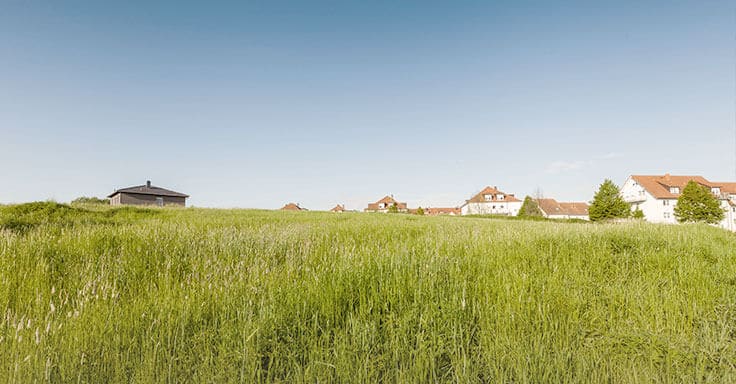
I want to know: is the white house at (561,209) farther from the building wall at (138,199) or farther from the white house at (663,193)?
the building wall at (138,199)

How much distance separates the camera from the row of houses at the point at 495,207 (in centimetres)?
7881

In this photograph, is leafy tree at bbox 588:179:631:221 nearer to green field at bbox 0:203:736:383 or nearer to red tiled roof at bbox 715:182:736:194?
red tiled roof at bbox 715:182:736:194

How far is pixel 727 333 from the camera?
9.23 ft

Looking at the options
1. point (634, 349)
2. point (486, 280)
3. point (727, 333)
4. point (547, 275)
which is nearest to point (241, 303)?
point (486, 280)

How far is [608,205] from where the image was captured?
45.1 meters

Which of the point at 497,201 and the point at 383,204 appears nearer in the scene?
the point at 497,201

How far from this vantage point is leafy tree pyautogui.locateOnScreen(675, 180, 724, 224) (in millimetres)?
38312

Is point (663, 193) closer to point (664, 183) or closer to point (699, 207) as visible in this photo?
point (664, 183)

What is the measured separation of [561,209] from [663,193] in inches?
992

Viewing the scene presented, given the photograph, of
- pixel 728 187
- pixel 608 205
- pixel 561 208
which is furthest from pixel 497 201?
pixel 608 205

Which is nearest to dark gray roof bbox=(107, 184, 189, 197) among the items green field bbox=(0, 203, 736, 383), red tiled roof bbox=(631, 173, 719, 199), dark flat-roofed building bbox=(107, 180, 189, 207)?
dark flat-roofed building bbox=(107, 180, 189, 207)

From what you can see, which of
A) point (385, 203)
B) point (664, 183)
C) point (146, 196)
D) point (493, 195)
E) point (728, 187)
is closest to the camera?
point (146, 196)

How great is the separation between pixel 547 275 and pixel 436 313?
2281 millimetres

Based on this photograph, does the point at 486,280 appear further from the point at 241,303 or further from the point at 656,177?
the point at 656,177
